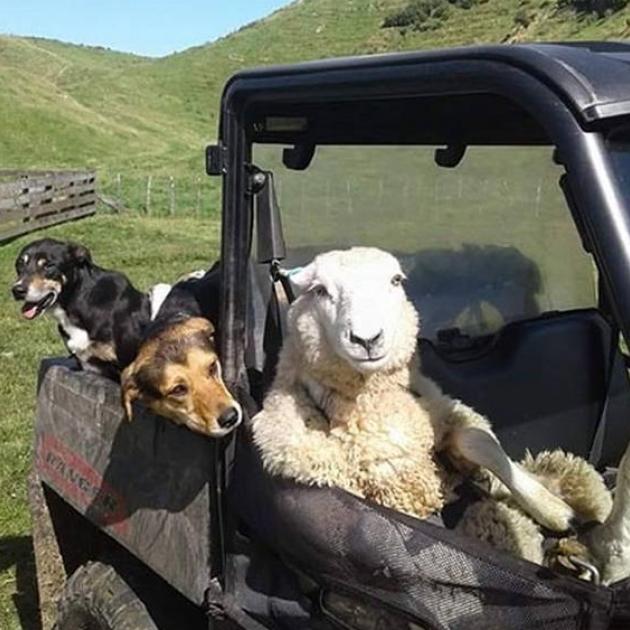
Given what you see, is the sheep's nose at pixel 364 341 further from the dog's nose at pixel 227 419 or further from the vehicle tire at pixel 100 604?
the vehicle tire at pixel 100 604

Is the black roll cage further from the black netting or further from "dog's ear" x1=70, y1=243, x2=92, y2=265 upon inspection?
"dog's ear" x1=70, y1=243, x2=92, y2=265

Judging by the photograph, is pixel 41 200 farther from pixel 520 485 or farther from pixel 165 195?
pixel 520 485

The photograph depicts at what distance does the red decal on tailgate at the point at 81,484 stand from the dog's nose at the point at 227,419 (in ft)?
1.96

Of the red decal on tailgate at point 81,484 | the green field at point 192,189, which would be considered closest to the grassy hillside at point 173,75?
the green field at point 192,189

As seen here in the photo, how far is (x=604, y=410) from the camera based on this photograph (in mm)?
2902

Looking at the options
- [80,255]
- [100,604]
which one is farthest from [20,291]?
[100,604]

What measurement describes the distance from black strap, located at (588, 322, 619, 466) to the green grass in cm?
253

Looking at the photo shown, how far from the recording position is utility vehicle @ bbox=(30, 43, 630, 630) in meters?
1.62

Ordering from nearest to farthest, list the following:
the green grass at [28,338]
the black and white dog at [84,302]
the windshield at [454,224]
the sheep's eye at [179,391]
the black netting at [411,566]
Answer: the black netting at [411,566] → the sheep's eye at [179,391] → the windshield at [454,224] → the black and white dog at [84,302] → the green grass at [28,338]

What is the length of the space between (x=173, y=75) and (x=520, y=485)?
7148cm

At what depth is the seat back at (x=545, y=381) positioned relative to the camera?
272cm

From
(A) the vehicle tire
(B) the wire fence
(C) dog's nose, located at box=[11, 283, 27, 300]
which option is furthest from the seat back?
(B) the wire fence

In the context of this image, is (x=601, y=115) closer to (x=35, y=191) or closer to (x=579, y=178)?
(x=579, y=178)

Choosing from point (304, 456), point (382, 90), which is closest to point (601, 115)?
point (382, 90)
